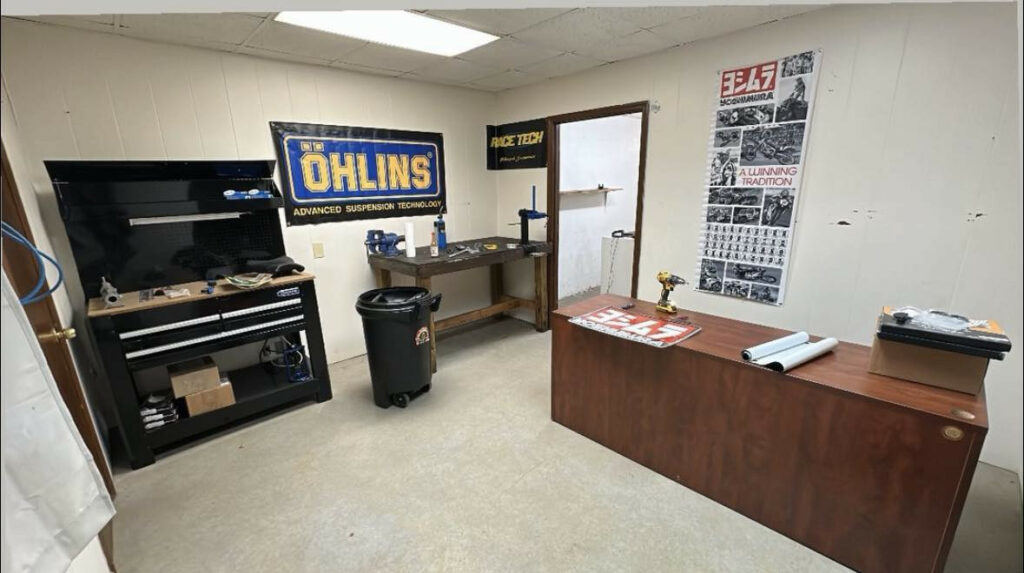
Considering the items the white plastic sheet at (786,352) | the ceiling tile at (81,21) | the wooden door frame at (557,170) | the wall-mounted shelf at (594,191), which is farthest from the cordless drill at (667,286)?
the ceiling tile at (81,21)

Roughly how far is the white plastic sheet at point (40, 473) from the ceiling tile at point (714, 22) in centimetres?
317

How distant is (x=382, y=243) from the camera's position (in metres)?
3.71

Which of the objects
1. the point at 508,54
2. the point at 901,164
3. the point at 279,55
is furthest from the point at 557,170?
the point at 901,164

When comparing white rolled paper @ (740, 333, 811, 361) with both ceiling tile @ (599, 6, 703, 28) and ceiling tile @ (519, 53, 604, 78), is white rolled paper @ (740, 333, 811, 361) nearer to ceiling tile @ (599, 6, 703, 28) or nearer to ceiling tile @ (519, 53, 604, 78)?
ceiling tile @ (599, 6, 703, 28)

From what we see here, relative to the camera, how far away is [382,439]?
106 inches

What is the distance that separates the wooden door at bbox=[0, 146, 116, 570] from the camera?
1672 millimetres

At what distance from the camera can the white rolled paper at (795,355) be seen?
1815mm

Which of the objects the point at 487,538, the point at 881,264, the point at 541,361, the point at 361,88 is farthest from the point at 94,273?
the point at 881,264

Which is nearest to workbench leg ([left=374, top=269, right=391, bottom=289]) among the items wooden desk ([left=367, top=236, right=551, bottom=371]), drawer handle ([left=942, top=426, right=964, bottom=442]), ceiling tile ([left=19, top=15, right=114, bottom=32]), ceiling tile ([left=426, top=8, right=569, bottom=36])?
wooden desk ([left=367, top=236, right=551, bottom=371])

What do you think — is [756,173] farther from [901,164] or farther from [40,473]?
[40,473]

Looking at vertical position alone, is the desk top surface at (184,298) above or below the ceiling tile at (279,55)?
below

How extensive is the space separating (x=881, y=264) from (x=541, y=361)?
2.39 m

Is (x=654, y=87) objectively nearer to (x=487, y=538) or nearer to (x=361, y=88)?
(x=361, y=88)

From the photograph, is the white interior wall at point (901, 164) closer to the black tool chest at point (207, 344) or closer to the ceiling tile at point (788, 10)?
the ceiling tile at point (788, 10)
